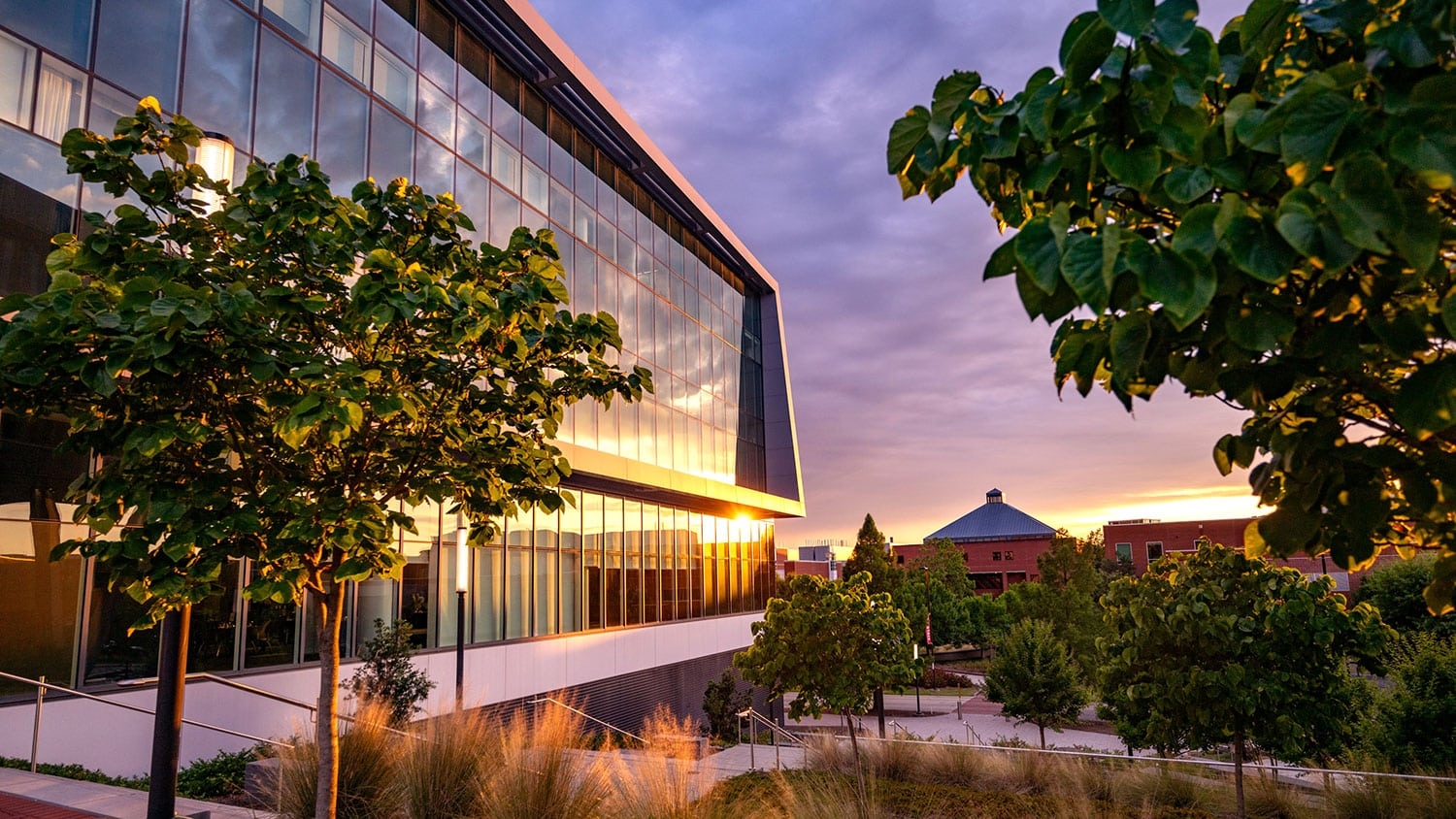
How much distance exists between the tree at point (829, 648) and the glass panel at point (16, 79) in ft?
52.7

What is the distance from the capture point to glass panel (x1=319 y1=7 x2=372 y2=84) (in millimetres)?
17469

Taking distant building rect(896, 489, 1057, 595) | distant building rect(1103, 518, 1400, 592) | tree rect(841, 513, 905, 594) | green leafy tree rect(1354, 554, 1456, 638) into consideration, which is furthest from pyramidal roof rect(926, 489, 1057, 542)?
green leafy tree rect(1354, 554, 1456, 638)

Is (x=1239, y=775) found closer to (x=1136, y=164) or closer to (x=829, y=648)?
(x=829, y=648)

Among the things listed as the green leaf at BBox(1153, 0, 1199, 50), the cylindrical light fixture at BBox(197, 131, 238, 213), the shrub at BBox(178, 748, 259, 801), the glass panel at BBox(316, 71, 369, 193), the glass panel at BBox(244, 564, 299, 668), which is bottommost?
the shrub at BBox(178, 748, 259, 801)

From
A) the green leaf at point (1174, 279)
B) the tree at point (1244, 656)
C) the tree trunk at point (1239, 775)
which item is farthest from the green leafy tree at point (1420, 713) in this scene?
the green leaf at point (1174, 279)

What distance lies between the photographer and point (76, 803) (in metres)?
8.58

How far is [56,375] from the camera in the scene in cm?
525

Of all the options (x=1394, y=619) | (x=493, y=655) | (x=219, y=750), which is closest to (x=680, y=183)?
(x=493, y=655)

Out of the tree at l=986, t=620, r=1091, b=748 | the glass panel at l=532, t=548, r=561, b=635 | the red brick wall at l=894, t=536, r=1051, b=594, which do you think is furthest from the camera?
the red brick wall at l=894, t=536, r=1051, b=594

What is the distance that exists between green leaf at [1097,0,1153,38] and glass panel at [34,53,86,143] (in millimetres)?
14736

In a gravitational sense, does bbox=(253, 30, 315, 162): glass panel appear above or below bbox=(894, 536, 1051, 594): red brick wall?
above

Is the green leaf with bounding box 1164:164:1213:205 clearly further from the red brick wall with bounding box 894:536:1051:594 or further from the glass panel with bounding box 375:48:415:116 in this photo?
the red brick wall with bounding box 894:536:1051:594

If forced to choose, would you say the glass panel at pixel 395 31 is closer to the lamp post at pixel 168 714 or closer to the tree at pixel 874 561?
the lamp post at pixel 168 714

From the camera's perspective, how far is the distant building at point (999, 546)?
326 ft
